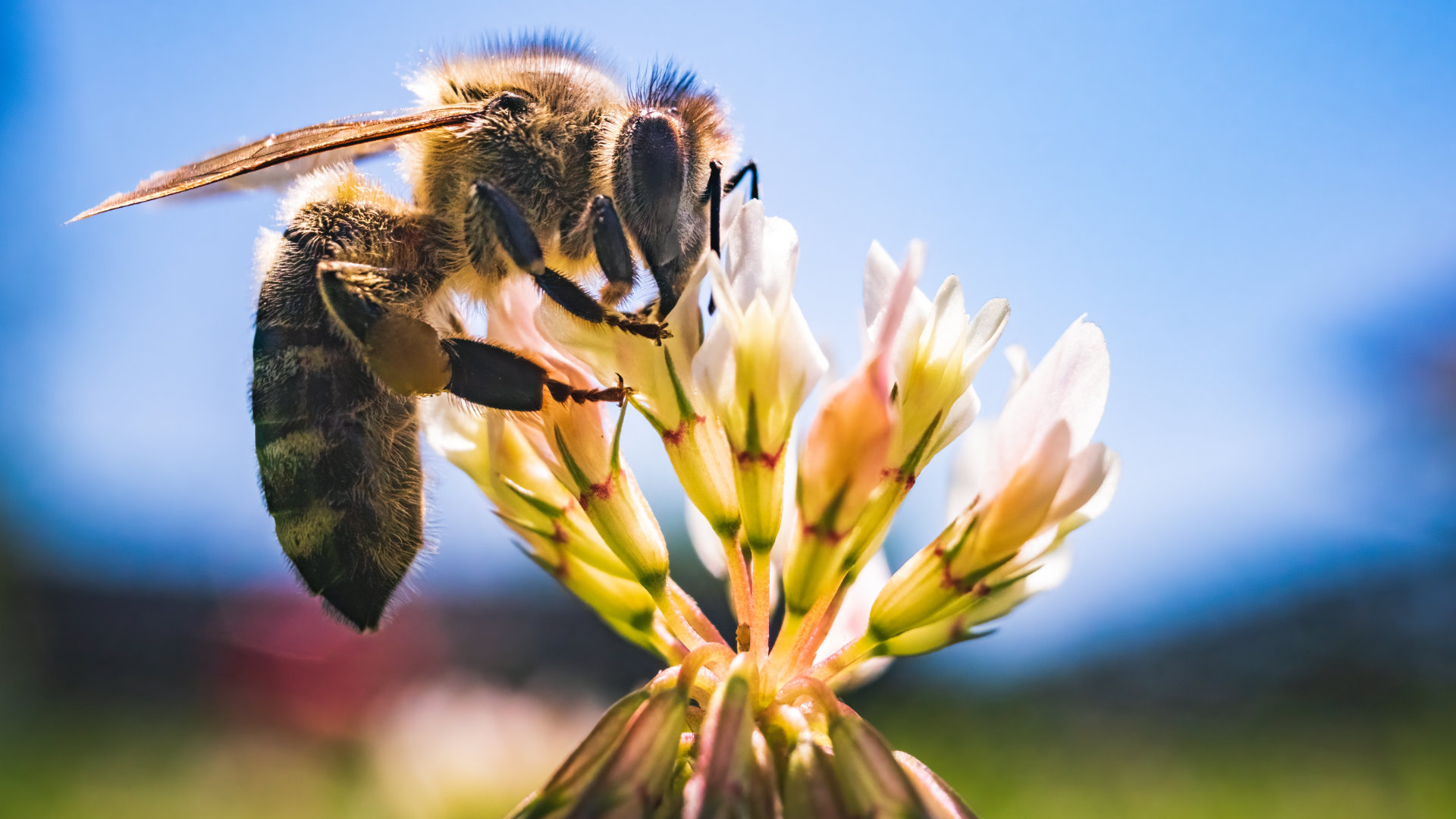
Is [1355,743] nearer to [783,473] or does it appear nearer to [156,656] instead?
[783,473]

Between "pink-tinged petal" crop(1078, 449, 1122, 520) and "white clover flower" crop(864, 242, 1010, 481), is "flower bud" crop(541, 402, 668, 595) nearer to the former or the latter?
"white clover flower" crop(864, 242, 1010, 481)

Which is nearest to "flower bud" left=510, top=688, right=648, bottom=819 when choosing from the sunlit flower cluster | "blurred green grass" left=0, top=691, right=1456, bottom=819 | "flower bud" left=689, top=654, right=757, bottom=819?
the sunlit flower cluster

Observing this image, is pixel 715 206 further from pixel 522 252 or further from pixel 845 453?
pixel 845 453

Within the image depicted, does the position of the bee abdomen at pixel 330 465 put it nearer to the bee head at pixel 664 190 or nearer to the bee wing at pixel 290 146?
the bee wing at pixel 290 146

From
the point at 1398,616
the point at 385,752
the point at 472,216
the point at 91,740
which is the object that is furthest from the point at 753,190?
the point at 1398,616

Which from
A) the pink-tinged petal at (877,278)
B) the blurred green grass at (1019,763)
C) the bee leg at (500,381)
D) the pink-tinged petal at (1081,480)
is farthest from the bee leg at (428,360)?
the blurred green grass at (1019,763)

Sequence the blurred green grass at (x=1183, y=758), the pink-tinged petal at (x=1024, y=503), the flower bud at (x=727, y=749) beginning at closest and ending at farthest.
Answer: the flower bud at (x=727, y=749) < the pink-tinged petal at (x=1024, y=503) < the blurred green grass at (x=1183, y=758)

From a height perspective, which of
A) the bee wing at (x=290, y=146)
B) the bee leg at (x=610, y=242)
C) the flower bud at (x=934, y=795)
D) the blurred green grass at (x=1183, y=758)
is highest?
the bee wing at (x=290, y=146)
